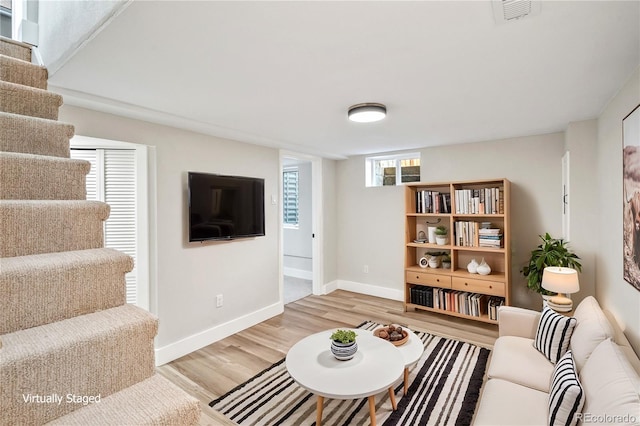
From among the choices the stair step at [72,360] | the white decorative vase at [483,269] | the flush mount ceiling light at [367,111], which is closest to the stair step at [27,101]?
the stair step at [72,360]

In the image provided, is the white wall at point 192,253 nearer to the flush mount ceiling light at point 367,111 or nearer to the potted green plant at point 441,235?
the flush mount ceiling light at point 367,111

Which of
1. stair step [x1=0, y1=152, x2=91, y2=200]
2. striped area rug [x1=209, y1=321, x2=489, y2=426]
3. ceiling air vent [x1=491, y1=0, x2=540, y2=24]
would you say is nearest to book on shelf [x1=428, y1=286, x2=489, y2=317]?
striped area rug [x1=209, y1=321, x2=489, y2=426]

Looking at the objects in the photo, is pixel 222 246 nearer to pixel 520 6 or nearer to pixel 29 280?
pixel 29 280

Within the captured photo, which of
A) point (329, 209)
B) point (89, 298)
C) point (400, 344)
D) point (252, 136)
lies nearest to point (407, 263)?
point (329, 209)

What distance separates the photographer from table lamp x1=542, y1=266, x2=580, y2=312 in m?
2.50

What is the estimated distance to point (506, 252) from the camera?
3400mm

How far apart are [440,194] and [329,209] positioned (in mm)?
1772

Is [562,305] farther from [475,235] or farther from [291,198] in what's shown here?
[291,198]

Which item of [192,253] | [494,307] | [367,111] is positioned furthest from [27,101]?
[494,307]

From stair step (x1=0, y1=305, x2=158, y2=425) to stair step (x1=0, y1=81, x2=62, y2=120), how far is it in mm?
1243

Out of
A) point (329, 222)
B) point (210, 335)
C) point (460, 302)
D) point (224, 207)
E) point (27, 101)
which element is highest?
point (27, 101)

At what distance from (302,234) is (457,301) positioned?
3.17 metres

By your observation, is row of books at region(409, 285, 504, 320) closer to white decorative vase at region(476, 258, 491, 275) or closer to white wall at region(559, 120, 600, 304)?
white decorative vase at region(476, 258, 491, 275)

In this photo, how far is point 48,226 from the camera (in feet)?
3.92
